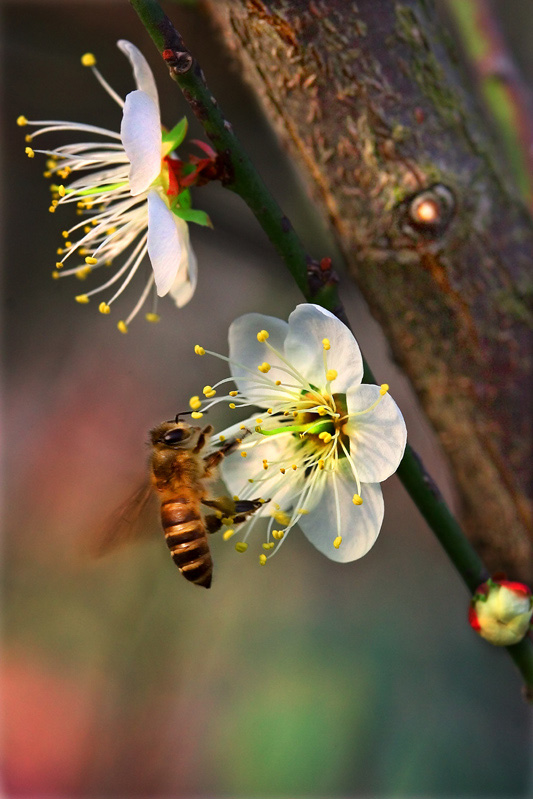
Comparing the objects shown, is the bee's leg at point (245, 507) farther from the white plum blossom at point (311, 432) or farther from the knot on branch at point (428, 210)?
the knot on branch at point (428, 210)

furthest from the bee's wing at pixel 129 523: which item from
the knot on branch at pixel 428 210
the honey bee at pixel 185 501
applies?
the knot on branch at pixel 428 210

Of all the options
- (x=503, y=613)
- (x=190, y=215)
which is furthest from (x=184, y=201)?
(x=503, y=613)

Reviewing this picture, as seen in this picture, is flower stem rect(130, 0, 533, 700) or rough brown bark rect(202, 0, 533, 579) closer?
flower stem rect(130, 0, 533, 700)

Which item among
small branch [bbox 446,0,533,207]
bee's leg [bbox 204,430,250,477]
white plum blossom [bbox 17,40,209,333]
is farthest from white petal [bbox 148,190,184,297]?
small branch [bbox 446,0,533,207]

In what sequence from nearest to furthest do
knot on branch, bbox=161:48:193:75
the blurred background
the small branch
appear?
knot on branch, bbox=161:48:193:75, the small branch, the blurred background

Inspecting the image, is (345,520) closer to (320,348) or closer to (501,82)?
(320,348)

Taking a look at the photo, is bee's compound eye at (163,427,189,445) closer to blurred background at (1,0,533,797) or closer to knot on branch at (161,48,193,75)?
knot on branch at (161,48,193,75)
